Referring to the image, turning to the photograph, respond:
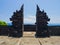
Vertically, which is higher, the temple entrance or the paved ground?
the temple entrance

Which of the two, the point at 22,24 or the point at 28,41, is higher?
the point at 22,24

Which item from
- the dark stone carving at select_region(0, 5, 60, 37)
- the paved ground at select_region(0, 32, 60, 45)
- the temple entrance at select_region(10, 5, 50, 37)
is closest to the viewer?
the paved ground at select_region(0, 32, 60, 45)

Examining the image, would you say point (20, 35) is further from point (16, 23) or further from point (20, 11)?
point (20, 11)

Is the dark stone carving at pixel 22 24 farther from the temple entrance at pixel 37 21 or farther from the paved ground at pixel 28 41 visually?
the paved ground at pixel 28 41

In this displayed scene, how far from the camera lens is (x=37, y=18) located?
15555 millimetres

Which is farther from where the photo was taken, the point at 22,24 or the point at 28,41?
the point at 22,24

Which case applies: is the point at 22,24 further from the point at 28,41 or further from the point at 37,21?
the point at 28,41

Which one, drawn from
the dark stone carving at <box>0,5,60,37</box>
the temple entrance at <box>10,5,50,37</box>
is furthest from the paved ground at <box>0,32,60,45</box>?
the temple entrance at <box>10,5,50,37</box>

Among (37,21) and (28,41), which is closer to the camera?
(28,41)

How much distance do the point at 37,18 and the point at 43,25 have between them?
94 cm

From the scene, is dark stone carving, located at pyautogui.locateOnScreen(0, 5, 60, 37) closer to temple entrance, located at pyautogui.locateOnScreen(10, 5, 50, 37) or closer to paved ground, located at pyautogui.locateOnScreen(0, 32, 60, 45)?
temple entrance, located at pyautogui.locateOnScreen(10, 5, 50, 37)

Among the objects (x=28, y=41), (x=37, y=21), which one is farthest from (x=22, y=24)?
(x=28, y=41)

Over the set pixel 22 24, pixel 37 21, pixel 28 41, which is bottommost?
pixel 28 41

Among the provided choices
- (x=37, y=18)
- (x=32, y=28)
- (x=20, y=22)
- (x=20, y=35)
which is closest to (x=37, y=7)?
(x=37, y=18)
